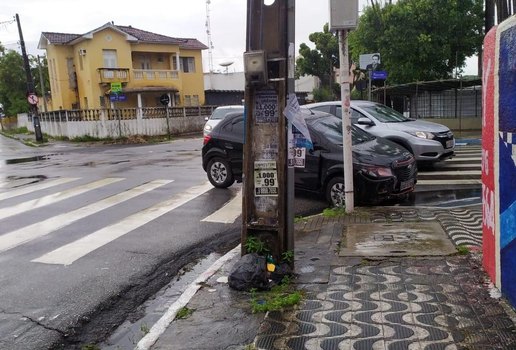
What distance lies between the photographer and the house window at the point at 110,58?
129 feet

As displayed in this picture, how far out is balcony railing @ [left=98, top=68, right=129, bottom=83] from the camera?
38.6m

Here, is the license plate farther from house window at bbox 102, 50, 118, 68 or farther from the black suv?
house window at bbox 102, 50, 118, 68

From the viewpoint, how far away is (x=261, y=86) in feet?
16.4

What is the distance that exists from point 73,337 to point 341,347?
7.76ft

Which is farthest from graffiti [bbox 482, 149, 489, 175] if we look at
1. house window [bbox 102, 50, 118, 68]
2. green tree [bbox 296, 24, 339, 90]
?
green tree [bbox 296, 24, 339, 90]

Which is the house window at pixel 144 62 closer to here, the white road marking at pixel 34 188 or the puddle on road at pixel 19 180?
the puddle on road at pixel 19 180

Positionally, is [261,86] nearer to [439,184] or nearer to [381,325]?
[381,325]

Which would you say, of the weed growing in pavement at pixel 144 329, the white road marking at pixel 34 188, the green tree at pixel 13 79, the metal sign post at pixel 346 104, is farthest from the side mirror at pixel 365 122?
the green tree at pixel 13 79

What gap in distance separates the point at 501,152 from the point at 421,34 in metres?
20.0

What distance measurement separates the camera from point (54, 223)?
8.21m

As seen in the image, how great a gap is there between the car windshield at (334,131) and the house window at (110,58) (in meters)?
33.7

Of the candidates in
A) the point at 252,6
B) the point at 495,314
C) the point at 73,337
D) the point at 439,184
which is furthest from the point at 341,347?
Result: the point at 439,184

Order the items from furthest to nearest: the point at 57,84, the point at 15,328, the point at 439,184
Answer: the point at 57,84
the point at 439,184
the point at 15,328

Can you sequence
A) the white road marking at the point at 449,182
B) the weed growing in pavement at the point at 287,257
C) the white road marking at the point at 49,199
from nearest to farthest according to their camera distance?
the weed growing in pavement at the point at 287,257 → the white road marking at the point at 49,199 → the white road marking at the point at 449,182
